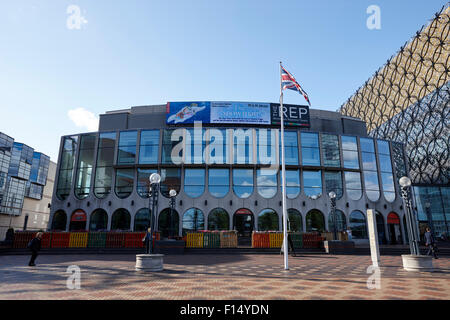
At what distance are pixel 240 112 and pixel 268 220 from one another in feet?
52.9

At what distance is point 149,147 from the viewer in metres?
36.1

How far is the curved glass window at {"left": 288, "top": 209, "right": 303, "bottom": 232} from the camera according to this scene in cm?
3412

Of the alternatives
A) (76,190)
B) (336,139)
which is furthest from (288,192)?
(76,190)

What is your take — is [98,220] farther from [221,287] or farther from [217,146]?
[221,287]

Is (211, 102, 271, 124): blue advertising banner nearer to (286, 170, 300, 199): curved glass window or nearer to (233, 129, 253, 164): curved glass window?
(233, 129, 253, 164): curved glass window

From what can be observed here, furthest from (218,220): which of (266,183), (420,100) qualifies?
(420,100)

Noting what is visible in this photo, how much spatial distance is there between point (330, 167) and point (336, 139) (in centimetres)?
484

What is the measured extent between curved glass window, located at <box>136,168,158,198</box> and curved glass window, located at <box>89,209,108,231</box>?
5562 mm

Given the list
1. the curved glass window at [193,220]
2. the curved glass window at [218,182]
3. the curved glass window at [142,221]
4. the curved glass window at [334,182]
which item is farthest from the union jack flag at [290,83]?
the curved glass window at [142,221]

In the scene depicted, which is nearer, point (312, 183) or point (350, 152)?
point (312, 183)

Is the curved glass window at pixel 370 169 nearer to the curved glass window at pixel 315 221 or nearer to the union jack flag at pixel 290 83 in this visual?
the curved glass window at pixel 315 221

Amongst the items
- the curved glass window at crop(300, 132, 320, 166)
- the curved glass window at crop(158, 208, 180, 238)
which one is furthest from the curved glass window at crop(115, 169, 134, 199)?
the curved glass window at crop(300, 132, 320, 166)
